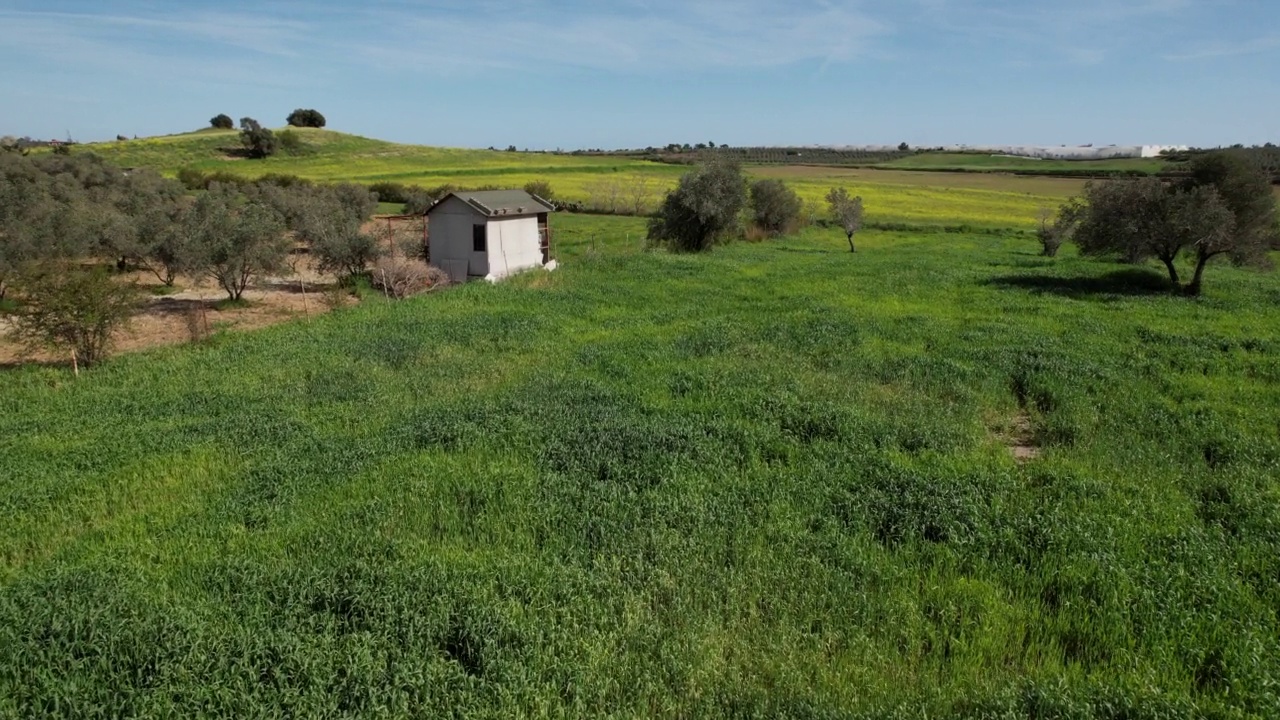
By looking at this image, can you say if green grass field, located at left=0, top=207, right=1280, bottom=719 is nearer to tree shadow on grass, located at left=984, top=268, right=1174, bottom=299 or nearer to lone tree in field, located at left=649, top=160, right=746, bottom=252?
tree shadow on grass, located at left=984, top=268, right=1174, bottom=299

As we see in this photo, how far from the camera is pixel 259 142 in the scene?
82.1 m

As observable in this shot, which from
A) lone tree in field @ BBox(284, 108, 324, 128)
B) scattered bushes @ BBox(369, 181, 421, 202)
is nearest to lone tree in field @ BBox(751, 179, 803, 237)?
scattered bushes @ BBox(369, 181, 421, 202)

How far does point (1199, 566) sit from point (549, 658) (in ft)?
21.3

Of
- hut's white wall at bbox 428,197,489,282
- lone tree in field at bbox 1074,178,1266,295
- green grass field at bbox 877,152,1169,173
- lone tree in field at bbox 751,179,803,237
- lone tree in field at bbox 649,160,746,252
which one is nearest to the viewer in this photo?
lone tree in field at bbox 1074,178,1266,295

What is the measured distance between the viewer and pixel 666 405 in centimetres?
1203

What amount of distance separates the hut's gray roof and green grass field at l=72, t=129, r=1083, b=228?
29020mm

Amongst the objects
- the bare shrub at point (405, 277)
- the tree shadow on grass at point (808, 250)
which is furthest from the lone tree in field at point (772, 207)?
the bare shrub at point (405, 277)

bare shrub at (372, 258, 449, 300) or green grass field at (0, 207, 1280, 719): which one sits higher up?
bare shrub at (372, 258, 449, 300)

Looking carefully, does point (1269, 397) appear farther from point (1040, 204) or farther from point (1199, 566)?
point (1040, 204)

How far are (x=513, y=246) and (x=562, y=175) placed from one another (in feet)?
179

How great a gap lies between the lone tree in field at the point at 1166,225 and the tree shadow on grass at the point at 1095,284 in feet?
Result: 3.43

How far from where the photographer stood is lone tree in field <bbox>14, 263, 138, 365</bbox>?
15.9 m

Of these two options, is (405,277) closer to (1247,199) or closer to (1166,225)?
(1166,225)

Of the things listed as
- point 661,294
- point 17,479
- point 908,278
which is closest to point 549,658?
point 17,479
